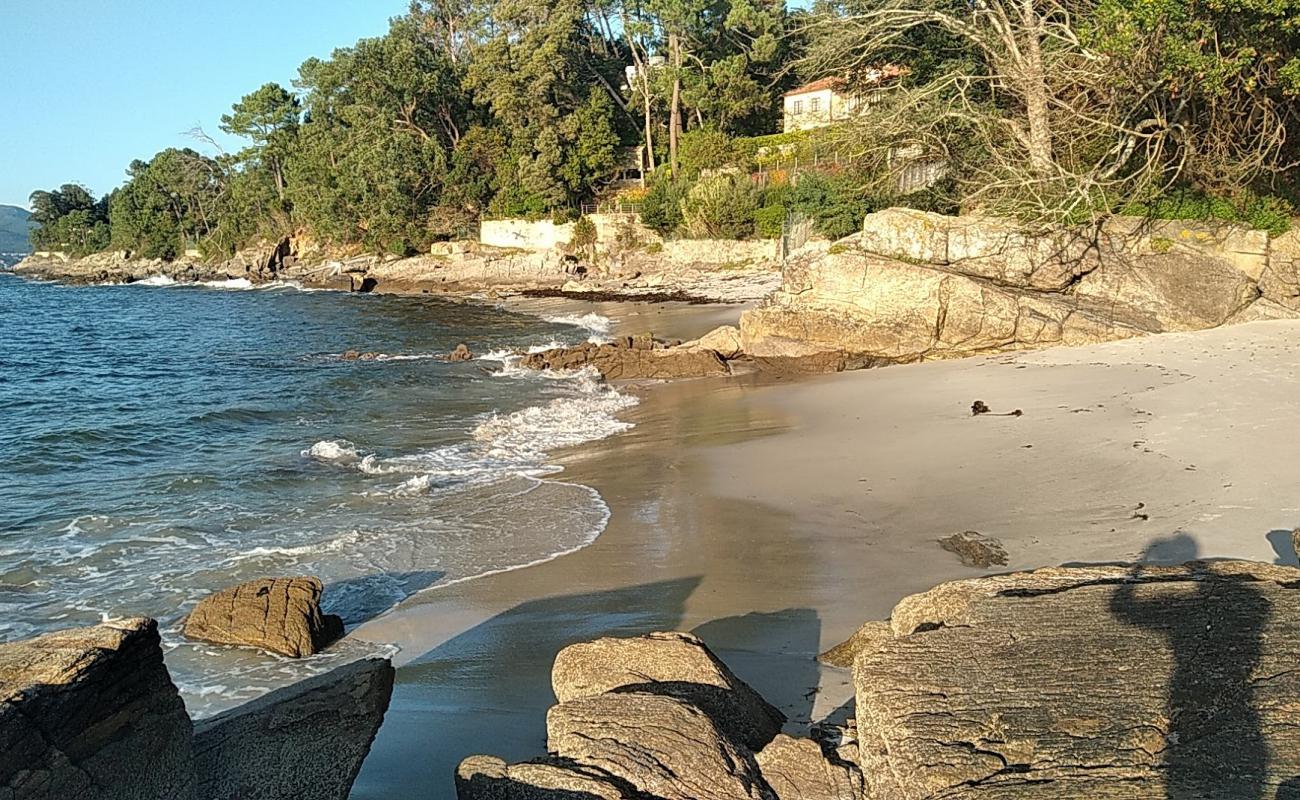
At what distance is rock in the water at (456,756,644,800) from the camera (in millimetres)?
3525

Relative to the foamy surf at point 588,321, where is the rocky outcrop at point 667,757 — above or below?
below

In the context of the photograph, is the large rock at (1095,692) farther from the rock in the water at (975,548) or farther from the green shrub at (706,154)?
the green shrub at (706,154)

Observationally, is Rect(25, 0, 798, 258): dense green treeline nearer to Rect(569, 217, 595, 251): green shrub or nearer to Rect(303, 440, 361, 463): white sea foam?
Rect(569, 217, 595, 251): green shrub

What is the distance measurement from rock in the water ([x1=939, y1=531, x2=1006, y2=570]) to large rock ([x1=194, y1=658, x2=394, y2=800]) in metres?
4.99

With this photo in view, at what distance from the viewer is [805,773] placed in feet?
12.4

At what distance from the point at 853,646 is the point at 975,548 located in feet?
8.16

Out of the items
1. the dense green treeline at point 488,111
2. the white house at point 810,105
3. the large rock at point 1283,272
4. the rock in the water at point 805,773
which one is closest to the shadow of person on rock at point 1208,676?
the rock in the water at point 805,773

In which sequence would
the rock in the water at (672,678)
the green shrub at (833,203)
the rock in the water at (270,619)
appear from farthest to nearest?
the green shrub at (833,203)
the rock in the water at (270,619)
the rock in the water at (672,678)

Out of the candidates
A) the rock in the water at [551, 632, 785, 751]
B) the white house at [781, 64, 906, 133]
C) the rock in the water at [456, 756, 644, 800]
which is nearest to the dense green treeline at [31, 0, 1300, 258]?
the white house at [781, 64, 906, 133]

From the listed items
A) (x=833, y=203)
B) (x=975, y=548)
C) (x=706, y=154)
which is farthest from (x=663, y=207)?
(x=975, y=548)

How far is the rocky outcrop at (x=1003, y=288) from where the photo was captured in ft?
55.5

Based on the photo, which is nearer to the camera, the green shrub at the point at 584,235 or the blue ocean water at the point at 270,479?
the blue ocean water at the point at 270,479

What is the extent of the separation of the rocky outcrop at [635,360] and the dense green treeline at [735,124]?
7421 mm

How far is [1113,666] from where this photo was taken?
142 inches
